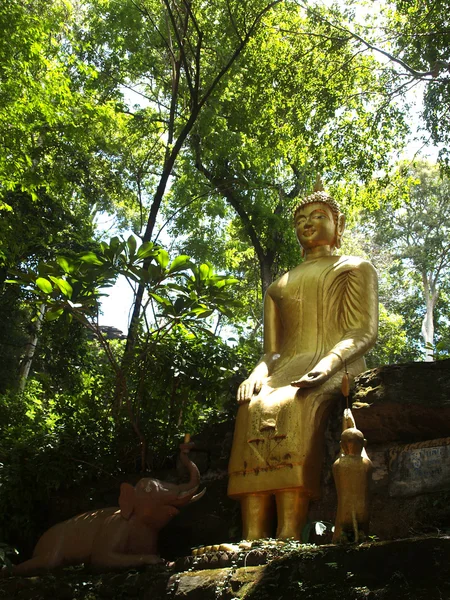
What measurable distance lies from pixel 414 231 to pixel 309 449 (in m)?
17.9

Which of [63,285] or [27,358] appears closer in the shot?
[63,285]

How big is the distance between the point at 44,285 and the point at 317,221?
2598 mm

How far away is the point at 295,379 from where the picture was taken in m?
6.00

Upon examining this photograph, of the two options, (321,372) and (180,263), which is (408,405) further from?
(180,263)

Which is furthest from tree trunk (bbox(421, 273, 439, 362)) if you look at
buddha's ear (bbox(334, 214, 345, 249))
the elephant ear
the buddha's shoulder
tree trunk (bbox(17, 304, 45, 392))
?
the elephant ear

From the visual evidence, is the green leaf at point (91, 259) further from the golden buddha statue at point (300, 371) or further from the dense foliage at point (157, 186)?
the golden buddha statue at point (300, 371)

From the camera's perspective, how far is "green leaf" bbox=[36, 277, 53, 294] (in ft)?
21.1

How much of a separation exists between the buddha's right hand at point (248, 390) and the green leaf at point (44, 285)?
1.90m

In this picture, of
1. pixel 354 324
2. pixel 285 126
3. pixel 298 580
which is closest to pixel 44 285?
pixel 354 324

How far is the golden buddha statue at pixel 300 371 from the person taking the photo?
5.38m

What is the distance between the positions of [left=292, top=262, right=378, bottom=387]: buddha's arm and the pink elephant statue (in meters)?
1.28

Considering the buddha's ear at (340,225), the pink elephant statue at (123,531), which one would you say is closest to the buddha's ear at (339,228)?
the buddha's ear at (340,225)

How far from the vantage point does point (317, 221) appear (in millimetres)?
7066

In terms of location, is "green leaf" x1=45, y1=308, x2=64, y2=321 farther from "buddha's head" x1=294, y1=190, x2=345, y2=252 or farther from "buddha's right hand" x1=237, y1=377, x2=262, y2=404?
"buddha's head" x1=294, y1=190, x2=345, y2=252
